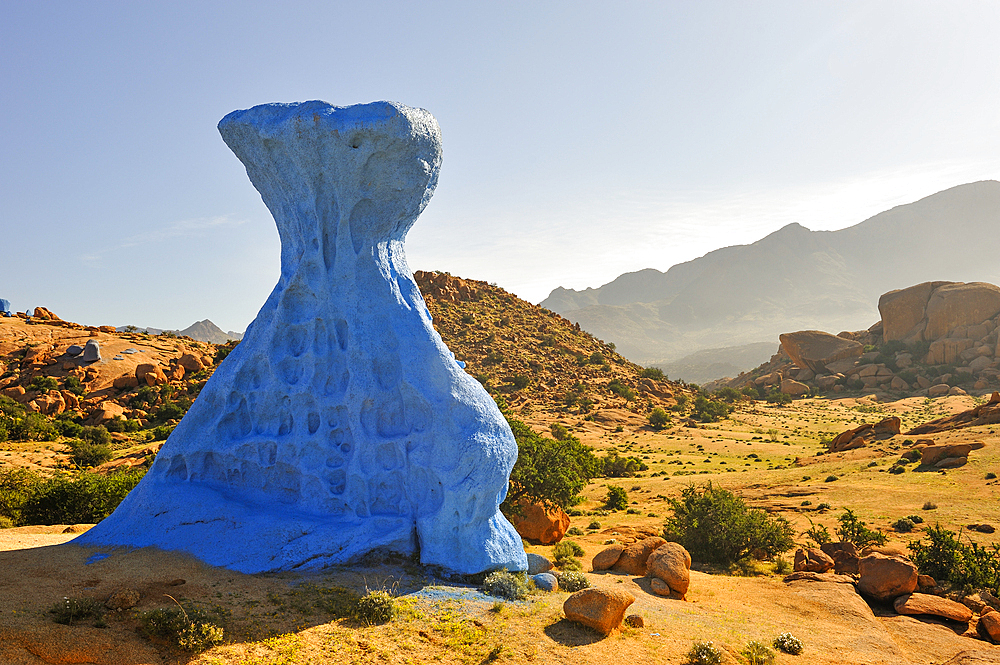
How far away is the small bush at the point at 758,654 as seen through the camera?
7953 millimetres

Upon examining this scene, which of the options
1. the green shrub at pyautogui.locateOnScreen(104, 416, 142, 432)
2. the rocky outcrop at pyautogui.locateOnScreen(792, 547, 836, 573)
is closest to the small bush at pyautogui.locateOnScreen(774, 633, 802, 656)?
the rocky outcrop at pyautogui.locateOnScreen(792, 547, 836, 573)

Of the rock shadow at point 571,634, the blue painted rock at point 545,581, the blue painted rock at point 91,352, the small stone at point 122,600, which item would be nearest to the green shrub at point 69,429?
the blue painted rock at point 91,352

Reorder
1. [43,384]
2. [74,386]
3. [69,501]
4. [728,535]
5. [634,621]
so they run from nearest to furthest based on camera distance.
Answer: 1. [634,621]
2. [69,501]
3. [728,535]
4. [43,384]
5. [74,386]

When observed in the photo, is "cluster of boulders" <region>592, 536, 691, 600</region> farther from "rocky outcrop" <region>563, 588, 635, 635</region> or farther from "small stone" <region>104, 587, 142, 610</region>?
"small stone" <region>104, 587, 142, 610</region>

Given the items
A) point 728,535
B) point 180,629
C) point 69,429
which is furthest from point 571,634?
point 69,429

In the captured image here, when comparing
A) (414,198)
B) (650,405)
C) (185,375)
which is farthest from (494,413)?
(650,405)

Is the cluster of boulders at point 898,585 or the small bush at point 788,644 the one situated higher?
the small bush at point 788,644

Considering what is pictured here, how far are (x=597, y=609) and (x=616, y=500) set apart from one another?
12.6 m

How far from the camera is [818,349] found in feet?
201

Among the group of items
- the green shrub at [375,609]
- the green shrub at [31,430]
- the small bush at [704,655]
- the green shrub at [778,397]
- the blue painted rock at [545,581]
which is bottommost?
the green shrub at [778,397]

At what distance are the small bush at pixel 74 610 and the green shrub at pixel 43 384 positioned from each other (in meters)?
31.4

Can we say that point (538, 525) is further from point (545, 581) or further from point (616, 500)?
point (616, 500)

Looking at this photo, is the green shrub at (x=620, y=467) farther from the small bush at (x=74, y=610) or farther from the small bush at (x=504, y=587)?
the small bush at (x=74, y=610)

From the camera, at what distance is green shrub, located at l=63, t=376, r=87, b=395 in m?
32.6
